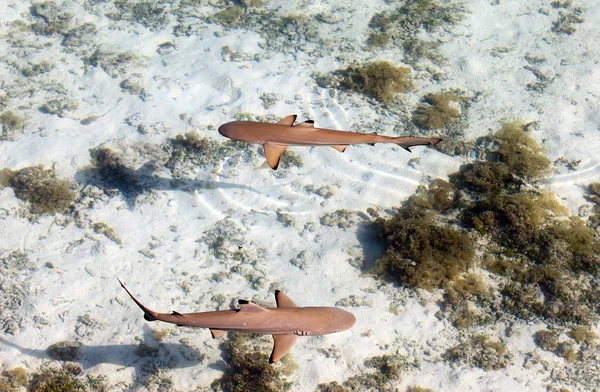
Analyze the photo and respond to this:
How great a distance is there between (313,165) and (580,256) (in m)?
4.18

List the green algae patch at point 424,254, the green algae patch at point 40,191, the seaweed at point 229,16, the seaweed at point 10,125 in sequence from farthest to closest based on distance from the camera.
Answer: the seaweed at point 229,16 → the seaweed at point 10,125 → the green algae patch at point 40,191 → the green algae patch at point 424,254

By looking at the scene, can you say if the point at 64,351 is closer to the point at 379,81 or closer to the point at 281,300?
→ the point at 281,300

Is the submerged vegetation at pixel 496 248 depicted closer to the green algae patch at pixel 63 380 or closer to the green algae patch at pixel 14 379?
the green algae patch at pixel 63 380

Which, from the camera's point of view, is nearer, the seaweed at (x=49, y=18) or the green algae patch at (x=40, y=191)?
the green algae patch at (x=40, y=191)

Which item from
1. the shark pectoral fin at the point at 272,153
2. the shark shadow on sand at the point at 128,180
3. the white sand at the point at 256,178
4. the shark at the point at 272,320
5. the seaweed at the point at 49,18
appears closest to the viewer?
the shark at the point at 272,320

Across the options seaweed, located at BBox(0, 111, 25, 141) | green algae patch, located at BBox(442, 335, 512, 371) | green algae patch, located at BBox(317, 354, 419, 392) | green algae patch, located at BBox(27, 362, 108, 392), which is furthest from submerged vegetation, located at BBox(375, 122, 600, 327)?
seaweed, located at BBox(0, 111, 25, 141)

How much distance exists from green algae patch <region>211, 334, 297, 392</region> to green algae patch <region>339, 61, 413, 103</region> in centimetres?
529

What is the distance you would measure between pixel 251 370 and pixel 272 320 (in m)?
1.27

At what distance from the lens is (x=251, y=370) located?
19.0 ft

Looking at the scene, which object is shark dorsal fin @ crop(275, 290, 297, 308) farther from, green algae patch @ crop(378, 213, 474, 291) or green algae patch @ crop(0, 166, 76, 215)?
green algae patch @ crop(0, 166, 76, 215)


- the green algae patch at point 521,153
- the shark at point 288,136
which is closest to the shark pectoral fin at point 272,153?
the shark at point 288,136

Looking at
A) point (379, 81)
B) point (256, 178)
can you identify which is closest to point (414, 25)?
point (379, 81)

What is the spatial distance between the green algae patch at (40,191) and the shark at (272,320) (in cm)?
343

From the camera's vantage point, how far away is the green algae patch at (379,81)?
30.2 ft
